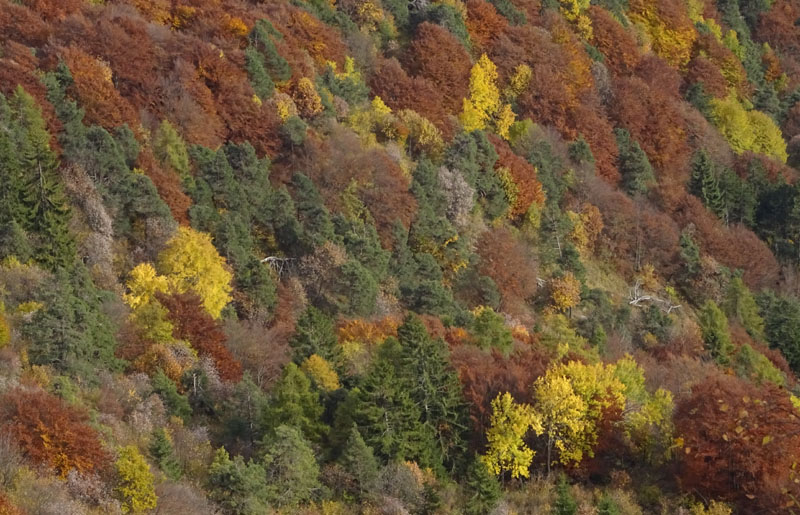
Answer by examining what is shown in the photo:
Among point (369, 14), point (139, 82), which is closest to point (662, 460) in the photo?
point (139, 82)

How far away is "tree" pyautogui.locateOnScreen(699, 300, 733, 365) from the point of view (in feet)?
267

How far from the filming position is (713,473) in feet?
149

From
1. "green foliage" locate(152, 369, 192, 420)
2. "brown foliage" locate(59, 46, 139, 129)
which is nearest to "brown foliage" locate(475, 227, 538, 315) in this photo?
"brown foliage" locate(59, 46, 139, 129)

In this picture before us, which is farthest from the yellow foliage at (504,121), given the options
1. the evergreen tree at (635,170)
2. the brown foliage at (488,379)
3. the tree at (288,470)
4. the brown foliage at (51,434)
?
the brown foliage at (51,434)

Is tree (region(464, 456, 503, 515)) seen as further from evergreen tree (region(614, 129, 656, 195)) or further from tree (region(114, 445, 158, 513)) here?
evergreen tree (region(614, 129, 656, 195))

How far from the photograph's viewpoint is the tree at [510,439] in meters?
49.8

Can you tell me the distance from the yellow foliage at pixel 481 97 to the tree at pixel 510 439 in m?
54.4

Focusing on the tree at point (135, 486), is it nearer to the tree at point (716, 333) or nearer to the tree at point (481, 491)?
the tree at point (481, 491)

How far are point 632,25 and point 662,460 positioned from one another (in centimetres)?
10024

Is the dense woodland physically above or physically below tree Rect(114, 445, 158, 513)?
below

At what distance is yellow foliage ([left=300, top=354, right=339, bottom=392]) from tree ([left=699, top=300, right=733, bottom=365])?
37824 mm

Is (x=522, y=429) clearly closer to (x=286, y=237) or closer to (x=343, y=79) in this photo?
(x=286, y=237)

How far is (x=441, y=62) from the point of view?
108125 mm

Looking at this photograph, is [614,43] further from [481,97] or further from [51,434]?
[51,434]
